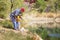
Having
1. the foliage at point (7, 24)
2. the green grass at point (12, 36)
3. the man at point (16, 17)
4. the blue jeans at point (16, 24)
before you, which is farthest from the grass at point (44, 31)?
the green grass at point (12, 36)

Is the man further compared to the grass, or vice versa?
the grass

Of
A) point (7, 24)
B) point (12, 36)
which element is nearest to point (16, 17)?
point (12, 36)

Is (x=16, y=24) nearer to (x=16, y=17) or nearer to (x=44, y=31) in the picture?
(x=16, y=17)

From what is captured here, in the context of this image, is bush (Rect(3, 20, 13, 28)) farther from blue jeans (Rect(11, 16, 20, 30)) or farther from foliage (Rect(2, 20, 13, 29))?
blue jeans (Rect(11, 16, 20, 30))

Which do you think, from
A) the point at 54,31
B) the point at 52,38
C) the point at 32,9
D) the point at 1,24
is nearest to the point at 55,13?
the point at 32,9

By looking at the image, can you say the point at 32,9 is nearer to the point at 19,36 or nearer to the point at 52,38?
the point at 52,38

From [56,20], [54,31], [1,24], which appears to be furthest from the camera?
[56,20]

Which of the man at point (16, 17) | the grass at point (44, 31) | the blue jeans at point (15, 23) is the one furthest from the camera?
the grass at point (44, 31)

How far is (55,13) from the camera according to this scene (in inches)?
792

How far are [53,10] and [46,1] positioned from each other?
1.60 meters

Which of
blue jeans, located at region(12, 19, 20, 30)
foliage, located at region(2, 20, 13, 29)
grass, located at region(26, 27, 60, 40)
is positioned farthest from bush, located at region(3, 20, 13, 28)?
grass, located at region(26, 27, 60, 40)

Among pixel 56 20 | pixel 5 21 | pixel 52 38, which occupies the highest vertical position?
pixel 5 21

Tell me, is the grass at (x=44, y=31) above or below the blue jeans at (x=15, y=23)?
below

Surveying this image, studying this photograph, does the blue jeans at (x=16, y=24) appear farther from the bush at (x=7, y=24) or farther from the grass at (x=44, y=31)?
the grass at (x=44, y=31)
